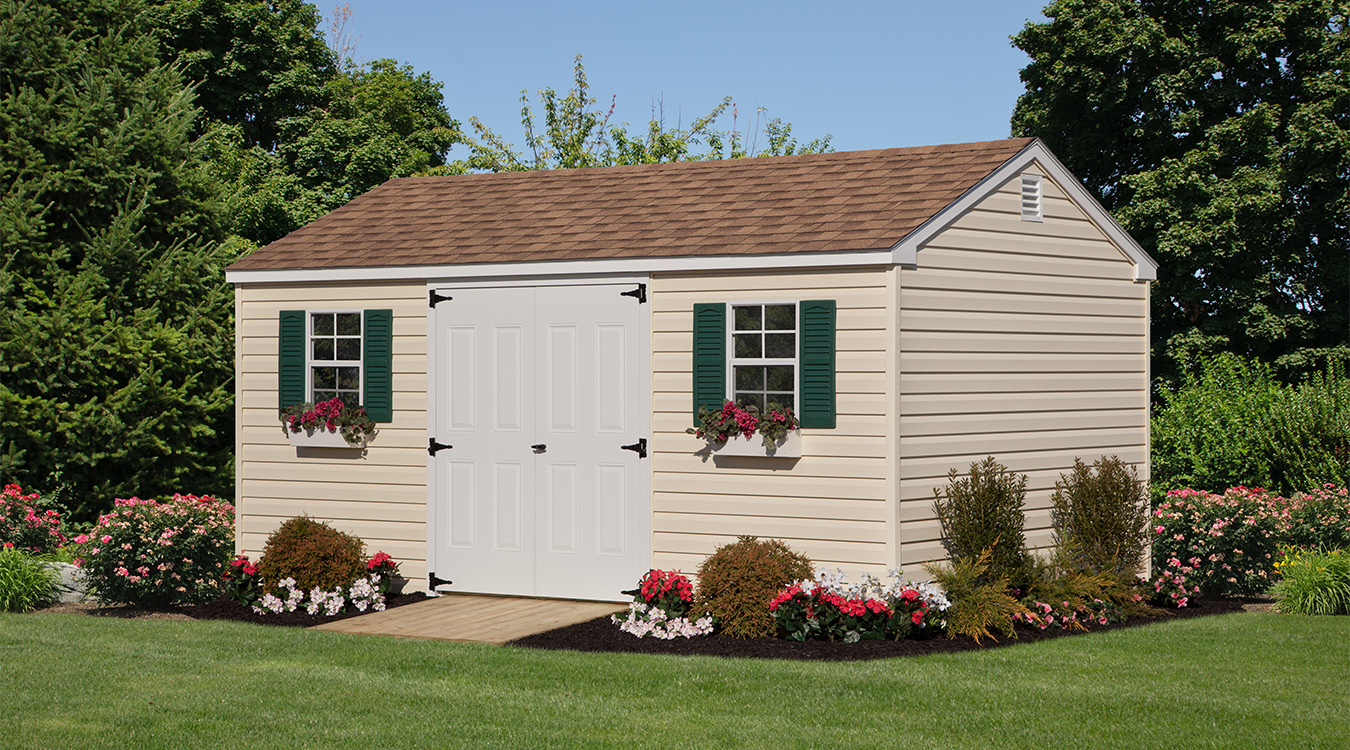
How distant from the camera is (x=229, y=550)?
37.4ft

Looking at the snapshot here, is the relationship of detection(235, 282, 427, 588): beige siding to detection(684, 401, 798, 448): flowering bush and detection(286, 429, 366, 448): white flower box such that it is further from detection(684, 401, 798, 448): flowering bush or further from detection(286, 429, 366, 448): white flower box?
detection(684, 401, 798, 448): flowering bush

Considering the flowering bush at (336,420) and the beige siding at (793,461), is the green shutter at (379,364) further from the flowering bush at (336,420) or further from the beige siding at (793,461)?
the beige siding at (793,461)

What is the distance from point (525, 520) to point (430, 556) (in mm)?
949

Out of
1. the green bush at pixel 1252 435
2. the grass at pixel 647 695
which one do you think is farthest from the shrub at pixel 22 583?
the green bush at pixel 1252 435

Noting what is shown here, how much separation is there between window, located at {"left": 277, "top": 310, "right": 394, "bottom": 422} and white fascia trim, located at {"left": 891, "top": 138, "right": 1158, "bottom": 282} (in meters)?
4.49

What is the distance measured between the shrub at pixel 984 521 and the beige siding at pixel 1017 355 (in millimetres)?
119

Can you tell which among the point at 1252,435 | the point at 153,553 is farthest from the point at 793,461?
the point at 1252,435

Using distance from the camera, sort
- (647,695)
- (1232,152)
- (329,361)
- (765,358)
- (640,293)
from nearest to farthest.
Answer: (647,695) → (765,358) → (640,293) → (329,361) → (1232,152)

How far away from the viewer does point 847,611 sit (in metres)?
9.16

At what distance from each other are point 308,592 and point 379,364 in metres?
2.03

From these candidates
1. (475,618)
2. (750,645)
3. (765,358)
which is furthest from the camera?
(475,618)

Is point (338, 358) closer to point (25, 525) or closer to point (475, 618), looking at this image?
point (475, 618)

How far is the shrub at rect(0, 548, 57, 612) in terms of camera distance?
36.8 feet

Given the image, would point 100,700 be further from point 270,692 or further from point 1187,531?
point 1187,531
